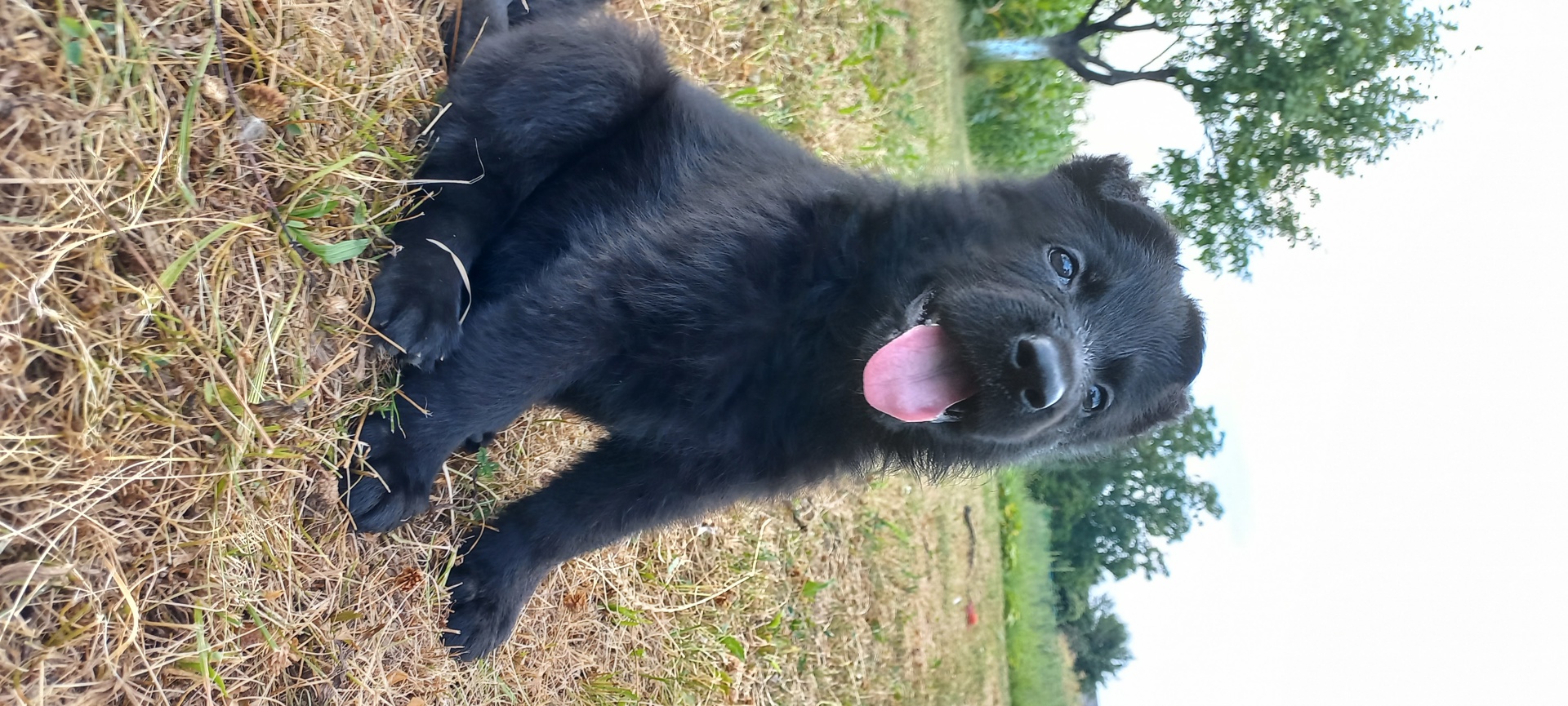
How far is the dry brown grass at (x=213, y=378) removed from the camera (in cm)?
140

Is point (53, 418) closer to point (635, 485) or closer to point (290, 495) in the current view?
point (290, 495)

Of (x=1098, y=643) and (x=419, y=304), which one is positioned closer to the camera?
(x=419, y=304)

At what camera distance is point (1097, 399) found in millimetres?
2596

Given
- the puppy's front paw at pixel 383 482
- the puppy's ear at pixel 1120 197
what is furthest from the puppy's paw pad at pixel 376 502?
the puppy's ear at pixel 1120 197

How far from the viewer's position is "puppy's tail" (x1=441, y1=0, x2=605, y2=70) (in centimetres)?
265

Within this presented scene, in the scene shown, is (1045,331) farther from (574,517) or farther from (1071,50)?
(1071,50)

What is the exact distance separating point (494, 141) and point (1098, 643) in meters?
15.5

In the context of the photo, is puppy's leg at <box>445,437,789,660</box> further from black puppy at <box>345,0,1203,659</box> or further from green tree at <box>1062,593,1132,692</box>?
green tree at <box>1062,593,1132,692</box>

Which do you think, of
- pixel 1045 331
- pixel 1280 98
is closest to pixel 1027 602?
pixel 1280 98

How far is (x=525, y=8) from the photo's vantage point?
10.0 ft

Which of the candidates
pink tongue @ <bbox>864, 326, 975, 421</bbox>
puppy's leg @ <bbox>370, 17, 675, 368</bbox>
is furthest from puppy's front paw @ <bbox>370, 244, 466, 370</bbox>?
pink tongue @ <bbox>864, 326, 975, 421</bbox>

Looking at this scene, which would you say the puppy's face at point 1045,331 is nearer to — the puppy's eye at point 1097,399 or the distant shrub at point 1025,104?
the puppy's eye at point 1097,399

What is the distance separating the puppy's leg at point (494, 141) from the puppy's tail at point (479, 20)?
0.47ft

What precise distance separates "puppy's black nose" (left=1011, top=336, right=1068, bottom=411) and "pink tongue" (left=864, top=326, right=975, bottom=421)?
134 millimetres
